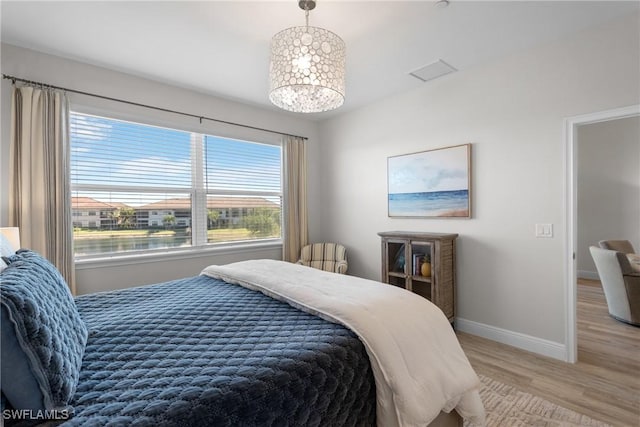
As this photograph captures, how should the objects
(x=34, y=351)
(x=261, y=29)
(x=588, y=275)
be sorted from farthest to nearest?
(x=588, y=275) < (x=261, y=29) < (x=34, y=351)

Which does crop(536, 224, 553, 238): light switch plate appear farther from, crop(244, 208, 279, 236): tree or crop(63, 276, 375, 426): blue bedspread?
crop(244, 208, 279, 236): tree

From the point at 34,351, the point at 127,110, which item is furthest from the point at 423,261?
the point at 127,110

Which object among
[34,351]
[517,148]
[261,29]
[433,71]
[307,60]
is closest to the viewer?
[34,351]

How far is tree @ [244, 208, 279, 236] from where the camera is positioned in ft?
13.1

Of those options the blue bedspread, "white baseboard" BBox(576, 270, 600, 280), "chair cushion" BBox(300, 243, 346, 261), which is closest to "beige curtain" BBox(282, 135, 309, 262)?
"chair cushion" BBox(300, 243, 346, 261)

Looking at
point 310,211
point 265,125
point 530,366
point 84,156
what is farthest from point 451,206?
point 84,156

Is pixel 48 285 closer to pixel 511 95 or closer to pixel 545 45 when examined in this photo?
pixel 511 95

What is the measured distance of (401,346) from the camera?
1.31 meters

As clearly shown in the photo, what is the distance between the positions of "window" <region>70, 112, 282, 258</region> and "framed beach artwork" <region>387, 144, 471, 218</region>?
1627mm

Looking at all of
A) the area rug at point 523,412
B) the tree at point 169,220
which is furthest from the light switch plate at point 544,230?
the tree at point 169,220

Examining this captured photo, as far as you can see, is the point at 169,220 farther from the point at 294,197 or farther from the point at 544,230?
the point at 544,230

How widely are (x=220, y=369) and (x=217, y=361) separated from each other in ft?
0.21

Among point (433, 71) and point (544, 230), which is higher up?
point (433, 71)

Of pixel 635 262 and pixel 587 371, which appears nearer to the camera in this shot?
pixel 587 371
